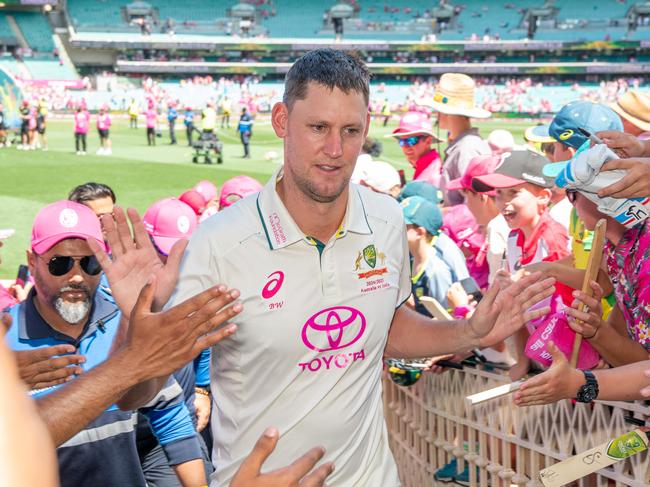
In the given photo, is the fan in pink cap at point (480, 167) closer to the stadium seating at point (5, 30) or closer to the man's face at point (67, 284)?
the man's face at point (67, 284)

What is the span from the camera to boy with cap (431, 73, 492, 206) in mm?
7750

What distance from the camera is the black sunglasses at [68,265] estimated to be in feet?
11.9

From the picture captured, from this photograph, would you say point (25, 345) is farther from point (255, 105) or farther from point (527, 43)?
point (527, 43)

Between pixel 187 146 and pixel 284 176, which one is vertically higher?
pixel 284 176

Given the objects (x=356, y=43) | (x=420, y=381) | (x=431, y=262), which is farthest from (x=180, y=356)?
(x=356, y=43)

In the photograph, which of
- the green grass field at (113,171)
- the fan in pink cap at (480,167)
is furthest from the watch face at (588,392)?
the green grass field at (113,171)

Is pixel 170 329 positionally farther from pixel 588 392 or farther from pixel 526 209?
pixel 526 209

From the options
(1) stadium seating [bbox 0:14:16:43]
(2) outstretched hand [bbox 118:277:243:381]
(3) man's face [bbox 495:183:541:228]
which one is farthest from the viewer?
(1) stadium seating [bbox 0:14:16:43]

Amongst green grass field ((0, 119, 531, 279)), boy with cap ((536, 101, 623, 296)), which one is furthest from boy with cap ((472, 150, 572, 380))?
green grass field ((0, 119, 531, 279))

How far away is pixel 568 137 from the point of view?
4484 millimetres

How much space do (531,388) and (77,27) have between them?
2599 inches

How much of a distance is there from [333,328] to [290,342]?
6.5 inches

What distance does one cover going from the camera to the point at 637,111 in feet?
15.6

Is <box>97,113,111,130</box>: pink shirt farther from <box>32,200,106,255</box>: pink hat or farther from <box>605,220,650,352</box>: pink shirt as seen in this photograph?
<box>605,220,650,352</box>: pink shirt
